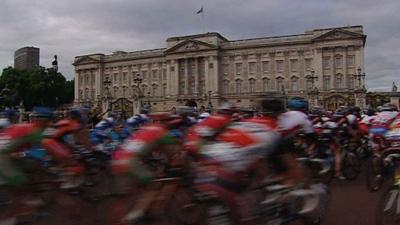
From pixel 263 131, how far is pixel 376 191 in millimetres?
5943

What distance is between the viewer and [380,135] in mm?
12008

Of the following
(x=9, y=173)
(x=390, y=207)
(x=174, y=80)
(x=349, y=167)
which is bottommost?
(x=349, y=167)

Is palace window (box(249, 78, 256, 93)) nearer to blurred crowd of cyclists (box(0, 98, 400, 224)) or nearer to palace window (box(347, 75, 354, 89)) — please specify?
palace window (box(347, 75, 354, 89))

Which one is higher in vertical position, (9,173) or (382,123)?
(382,123)

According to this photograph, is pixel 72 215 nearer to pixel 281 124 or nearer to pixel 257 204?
pixel 257 204

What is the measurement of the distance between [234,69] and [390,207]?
315 feet

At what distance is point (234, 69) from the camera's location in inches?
4031

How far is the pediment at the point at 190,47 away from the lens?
331 feet

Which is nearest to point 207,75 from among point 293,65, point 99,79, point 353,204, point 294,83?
point 293,65

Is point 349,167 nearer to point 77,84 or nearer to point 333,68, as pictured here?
point 333,68

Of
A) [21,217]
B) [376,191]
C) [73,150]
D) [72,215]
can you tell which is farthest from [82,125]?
[376,191]

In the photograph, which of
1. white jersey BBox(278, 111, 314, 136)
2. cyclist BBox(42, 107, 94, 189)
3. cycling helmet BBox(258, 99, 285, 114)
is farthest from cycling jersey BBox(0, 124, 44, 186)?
white jersey BBox(278, 111, 314, 136)

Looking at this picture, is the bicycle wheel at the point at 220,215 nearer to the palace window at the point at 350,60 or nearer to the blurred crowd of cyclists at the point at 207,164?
the blurred crowd of cyclists at the point at 207,164

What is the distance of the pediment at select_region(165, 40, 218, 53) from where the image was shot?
101000mm
